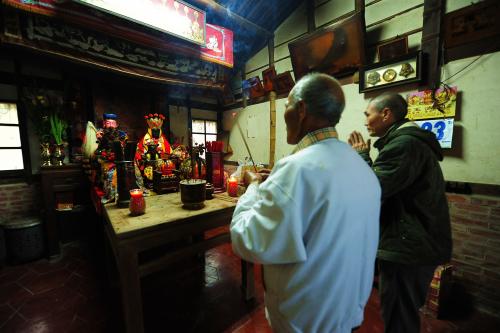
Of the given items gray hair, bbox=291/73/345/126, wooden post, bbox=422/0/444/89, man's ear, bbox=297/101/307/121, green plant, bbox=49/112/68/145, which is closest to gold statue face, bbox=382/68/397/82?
wooden post, bbox=422/0/444/89

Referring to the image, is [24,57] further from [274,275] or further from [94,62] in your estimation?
[274,275]

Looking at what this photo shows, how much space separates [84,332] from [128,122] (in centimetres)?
447

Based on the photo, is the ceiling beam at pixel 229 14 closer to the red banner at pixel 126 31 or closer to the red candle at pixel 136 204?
the red banner at pixel 126 31

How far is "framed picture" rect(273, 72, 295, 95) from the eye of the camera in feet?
16.2

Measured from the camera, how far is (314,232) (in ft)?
3.03

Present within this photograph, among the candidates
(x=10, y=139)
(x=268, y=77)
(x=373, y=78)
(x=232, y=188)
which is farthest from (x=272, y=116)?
(x=10, y=139)

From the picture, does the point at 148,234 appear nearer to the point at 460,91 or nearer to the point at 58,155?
the point at 58,155

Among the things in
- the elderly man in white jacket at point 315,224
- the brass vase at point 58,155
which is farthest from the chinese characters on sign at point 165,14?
the elderly man in white jacket at point 315,224

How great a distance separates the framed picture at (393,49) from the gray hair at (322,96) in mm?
3227

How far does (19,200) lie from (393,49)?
7.25m

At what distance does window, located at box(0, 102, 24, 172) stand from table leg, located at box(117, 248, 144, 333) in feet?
14.4

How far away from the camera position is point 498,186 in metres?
2.54

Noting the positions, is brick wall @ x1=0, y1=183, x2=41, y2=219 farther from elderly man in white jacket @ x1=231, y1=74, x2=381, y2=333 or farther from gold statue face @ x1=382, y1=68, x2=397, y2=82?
gold statue face @ x1=382, y1=68, x2=397, y2=82

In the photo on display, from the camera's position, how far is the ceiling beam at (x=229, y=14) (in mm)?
4219
